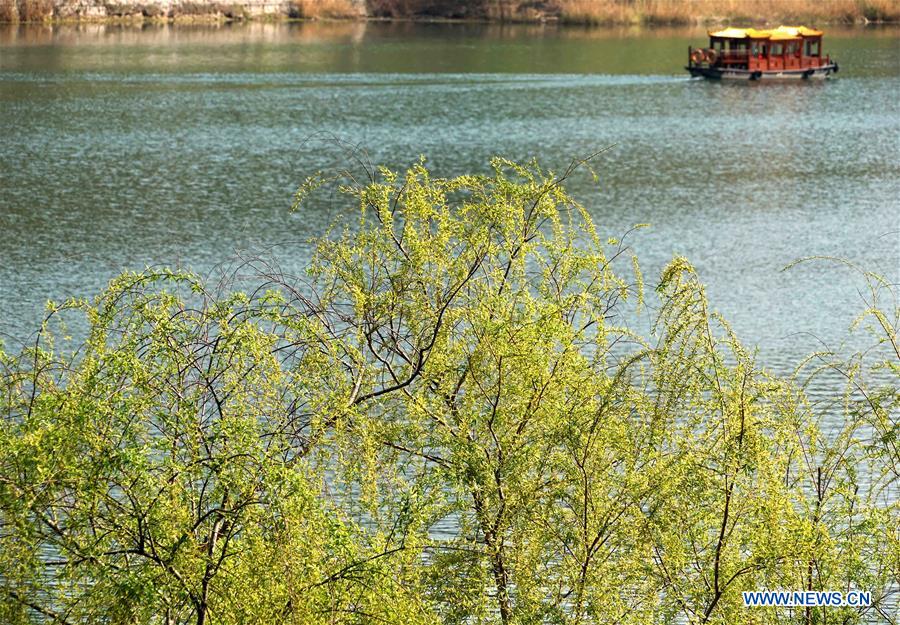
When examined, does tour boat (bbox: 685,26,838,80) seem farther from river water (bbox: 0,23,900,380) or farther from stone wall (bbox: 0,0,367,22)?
stone wall (bbox: 0,0,367,22)

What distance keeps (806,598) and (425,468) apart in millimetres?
1843

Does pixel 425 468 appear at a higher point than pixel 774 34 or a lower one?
lower

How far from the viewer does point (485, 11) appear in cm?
6862

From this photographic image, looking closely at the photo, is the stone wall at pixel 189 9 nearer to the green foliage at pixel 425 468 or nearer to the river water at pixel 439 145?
the river water at pixel 439 145

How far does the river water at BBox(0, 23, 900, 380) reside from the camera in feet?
66.1

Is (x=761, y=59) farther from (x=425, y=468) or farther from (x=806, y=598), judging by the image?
(x=806, y=598)

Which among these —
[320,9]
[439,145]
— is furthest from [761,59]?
[320,9]

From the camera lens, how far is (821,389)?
14.4 m

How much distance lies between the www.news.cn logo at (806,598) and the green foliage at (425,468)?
0.20 ft

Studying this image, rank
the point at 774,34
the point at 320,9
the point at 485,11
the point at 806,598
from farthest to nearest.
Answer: the point at 485,11 < the point at 320,9 < the point at 774,34 < the point at 806,598

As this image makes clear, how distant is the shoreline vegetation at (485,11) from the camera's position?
59.8 meters

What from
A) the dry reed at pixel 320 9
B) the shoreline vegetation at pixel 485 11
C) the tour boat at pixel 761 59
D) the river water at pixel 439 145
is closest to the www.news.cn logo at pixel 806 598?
the river water at pixel 439 145

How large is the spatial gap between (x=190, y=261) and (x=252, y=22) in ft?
152

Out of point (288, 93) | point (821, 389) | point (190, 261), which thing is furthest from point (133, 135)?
point (821, 389)
